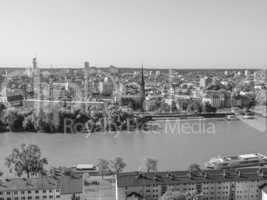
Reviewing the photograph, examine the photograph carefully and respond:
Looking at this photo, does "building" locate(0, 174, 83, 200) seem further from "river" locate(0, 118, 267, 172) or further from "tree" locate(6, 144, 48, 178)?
"river" locate(0, 118, 267, 172)

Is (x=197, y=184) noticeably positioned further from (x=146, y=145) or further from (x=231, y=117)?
(x=231, y=117)

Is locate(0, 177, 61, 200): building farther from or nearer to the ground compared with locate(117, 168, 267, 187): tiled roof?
nearer to the ground

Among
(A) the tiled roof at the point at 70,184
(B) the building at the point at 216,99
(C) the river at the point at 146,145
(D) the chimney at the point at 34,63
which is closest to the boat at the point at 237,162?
(C) the river at the point at 146,145

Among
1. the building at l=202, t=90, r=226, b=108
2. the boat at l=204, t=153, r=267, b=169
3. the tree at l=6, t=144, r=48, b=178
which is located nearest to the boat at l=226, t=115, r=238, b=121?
the building at l=202, t=90, r=226, b=108

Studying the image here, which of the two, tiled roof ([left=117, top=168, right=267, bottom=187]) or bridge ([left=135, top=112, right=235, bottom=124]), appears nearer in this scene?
tiled roof ([left=117, top=168, right=267, bottom=187])

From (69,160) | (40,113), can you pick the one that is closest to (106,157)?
(69,160)

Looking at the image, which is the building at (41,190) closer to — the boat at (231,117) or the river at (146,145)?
the river at (146,145)

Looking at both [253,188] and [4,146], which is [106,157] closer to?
[4,146]
